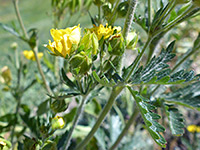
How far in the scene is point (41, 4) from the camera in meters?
5.59

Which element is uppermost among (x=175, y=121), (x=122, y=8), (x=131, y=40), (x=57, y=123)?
(x=122, y=8)

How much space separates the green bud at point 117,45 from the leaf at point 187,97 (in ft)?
1.03

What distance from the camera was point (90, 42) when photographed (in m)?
0.59

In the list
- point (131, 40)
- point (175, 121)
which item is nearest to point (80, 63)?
point (131, 40)

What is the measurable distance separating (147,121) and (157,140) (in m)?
0.05

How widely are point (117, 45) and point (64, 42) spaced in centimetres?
15

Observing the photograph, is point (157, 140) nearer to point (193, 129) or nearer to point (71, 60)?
point (71, 60)

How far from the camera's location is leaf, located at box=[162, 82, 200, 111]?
0.73m

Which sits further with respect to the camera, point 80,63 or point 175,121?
point 175,121

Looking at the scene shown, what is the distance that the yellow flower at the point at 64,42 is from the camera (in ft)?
1.90

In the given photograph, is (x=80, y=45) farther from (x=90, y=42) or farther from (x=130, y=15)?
(x=130, y=15)

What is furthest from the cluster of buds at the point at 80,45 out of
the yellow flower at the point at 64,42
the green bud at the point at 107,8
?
the green bud at the point at 107,8

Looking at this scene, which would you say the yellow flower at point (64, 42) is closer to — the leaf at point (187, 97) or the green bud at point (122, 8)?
the green bud at point (122, 8)

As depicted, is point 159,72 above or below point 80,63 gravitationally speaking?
below
